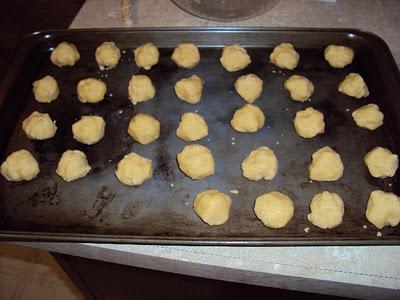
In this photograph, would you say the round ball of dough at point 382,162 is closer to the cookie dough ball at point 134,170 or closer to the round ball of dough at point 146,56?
the cookie dough ball at point 134,170

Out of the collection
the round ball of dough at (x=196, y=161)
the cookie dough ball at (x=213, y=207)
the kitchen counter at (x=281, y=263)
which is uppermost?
the round ball of dough at (x=196, y=161)

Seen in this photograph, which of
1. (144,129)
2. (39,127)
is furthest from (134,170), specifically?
(39,127)

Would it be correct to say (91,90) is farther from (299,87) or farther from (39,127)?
(299,87)

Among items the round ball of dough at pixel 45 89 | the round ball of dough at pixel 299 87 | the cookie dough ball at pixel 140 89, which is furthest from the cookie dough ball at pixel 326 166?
the round ball of dough at pixel 45 89

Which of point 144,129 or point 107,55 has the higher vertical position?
point 107,55

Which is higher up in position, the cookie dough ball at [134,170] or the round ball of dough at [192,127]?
the round ball of dough at [192,127]

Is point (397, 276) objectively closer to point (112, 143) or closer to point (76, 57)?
point (112, 143)

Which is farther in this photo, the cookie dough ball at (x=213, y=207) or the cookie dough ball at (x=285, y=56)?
the cookie dough ball at (x=285, y=56)

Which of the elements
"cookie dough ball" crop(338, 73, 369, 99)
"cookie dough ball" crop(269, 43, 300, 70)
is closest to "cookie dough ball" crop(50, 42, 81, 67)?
"cookie dough ball" crop(269, 43, 300, 70)
